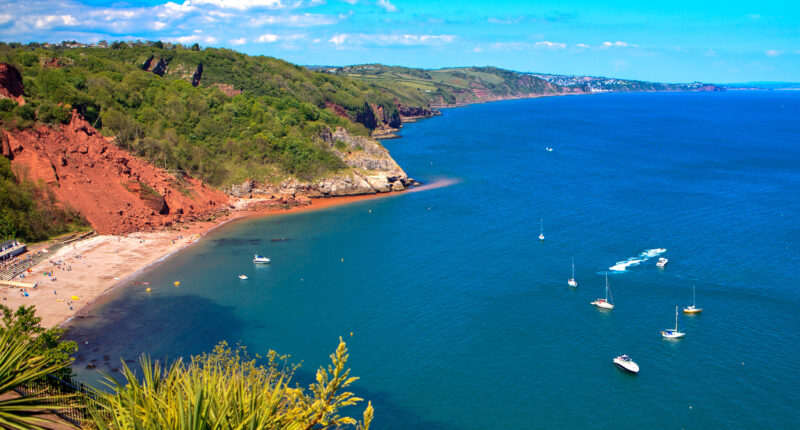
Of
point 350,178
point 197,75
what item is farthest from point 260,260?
point 197,75

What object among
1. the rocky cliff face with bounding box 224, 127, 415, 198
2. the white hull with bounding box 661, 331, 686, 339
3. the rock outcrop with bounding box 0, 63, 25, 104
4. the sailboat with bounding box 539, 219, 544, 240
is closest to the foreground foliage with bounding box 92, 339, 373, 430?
the white hull with bounding box 661, 331, 686, 339

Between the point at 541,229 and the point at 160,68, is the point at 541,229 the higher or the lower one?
the lower one

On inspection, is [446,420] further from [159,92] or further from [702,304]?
[159,92]

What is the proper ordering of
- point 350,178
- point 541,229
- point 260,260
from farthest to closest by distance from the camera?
point 350,178 → point 541,229 → point 260,260

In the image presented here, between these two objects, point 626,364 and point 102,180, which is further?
point 102,180

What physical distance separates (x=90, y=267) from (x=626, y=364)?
58.1 meters

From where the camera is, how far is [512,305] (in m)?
57.8

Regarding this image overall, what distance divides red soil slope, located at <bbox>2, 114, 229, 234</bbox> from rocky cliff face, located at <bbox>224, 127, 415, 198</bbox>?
11361 mm

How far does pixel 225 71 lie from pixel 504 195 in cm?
7731

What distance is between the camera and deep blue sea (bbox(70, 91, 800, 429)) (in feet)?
139

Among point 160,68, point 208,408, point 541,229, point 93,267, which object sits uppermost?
point 160,68

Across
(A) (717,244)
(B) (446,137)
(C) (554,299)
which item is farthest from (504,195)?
(B) (446,137)

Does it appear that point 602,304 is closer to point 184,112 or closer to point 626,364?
point 626,364

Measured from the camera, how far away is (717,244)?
7431cm
